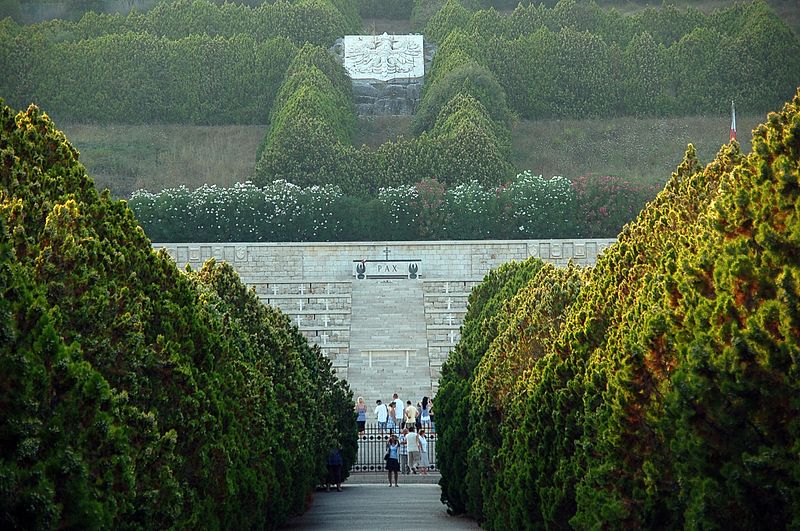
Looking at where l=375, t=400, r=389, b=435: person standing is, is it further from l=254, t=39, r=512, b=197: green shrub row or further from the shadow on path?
l=254, t=39, r=512, b=197: green shrub row

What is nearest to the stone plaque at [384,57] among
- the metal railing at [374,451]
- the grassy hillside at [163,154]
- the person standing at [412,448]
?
the grassy hillside at [163,154]

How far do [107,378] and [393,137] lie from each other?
42.8m

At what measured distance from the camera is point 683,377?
8.95 meters

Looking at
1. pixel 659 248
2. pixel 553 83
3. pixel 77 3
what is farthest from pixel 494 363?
pixel 77 3

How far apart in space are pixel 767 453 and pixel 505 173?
34.7 m

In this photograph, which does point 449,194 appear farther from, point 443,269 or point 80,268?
point 80,268

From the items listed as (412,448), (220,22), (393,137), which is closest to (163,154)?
(393,137)

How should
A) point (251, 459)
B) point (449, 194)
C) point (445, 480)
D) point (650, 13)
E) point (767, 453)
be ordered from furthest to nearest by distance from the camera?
point (650, 13) → point (449, 194) → point (445, 480) → point (251, 459) → point (767, 453)

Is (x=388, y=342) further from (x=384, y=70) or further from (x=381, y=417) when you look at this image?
(x=384, y=70)

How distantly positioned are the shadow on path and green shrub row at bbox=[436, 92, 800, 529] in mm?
2909

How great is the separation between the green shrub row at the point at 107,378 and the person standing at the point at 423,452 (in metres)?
7.91

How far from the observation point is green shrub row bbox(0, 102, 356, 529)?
8.23 metres

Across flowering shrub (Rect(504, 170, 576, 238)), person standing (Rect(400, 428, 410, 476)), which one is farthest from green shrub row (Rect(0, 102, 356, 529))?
flowering shrub (Rect(504, 170, 576, 238))

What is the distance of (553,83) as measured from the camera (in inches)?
2048
